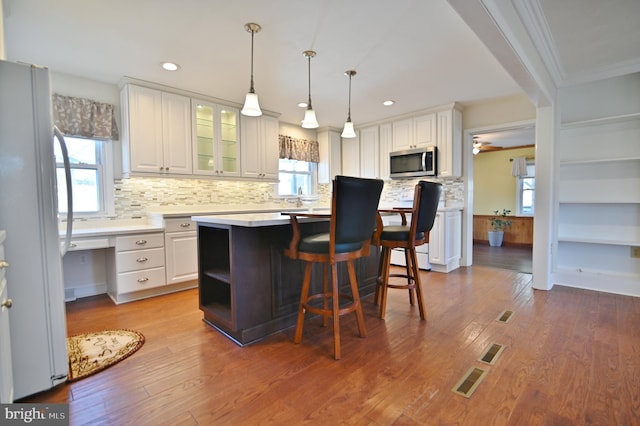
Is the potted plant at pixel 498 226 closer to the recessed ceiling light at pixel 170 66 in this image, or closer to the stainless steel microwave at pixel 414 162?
the stainless steel microwave at pixel 414 162

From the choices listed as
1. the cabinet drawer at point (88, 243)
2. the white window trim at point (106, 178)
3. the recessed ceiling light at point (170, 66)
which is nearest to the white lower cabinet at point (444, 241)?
the recessed ceiling light at point (170, 66)

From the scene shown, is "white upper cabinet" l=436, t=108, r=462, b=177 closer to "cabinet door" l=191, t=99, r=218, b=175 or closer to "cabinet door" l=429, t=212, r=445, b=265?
"cabinet door" l=429, t=212, r=445, b=265

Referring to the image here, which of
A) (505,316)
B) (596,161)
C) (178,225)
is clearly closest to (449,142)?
(596,161)

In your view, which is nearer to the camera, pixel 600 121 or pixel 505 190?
pixel 600 121

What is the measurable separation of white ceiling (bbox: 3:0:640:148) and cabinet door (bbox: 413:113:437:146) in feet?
2.43

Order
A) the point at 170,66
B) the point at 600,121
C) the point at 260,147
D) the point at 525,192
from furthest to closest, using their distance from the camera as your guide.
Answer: the point at 525,192 < the point at 260,147 < the point at 600,121 < the point at 170,66

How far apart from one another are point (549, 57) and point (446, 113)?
4.85 ft

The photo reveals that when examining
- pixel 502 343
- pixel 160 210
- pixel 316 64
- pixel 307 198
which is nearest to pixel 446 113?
pixel 316 64

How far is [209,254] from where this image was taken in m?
2.45

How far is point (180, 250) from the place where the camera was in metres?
3.31

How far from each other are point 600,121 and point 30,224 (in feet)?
15.7

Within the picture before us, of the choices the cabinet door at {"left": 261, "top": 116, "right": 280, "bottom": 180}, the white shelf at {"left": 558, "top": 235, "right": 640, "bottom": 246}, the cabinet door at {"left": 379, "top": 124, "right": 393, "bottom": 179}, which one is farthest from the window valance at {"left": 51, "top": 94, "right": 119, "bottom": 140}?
the white shelf at {"left": 558, "top": 235, "right": 640, "bottom": 246}

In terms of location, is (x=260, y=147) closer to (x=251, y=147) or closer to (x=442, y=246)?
(x=251, y=147)

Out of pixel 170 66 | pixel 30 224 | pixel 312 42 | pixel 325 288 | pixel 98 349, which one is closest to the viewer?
pixel 30 224
